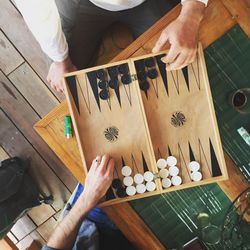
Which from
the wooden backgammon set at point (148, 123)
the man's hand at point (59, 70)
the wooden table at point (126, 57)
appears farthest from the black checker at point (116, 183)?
the man's hand at point (59, 70)

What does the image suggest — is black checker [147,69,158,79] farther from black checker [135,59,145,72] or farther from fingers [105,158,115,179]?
fingers [105,158,115,179]

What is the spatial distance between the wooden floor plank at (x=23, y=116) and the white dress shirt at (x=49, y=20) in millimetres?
740

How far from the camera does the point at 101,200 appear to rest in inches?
56.9

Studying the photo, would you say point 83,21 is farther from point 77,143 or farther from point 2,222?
point 2,222

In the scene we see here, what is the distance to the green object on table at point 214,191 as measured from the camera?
1406 mm

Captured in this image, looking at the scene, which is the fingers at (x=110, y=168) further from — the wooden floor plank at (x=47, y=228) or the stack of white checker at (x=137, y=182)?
the wooden floor plank at (x=47, y=228)

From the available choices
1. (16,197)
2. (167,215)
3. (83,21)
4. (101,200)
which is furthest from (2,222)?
(83,21)

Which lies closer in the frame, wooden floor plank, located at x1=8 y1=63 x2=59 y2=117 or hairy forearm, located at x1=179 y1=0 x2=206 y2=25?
hairy forearm, located at x1=179 y1=0 x2=206 y2=25

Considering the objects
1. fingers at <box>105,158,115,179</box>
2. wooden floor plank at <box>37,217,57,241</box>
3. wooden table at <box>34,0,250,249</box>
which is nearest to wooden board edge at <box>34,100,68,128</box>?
wooden table at <box>34,0,250,249</box>

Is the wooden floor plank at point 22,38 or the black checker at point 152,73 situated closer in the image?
the black checker at point 152,73

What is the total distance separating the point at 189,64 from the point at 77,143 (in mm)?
491

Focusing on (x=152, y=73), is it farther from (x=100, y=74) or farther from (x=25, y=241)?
(x=25, y=241)

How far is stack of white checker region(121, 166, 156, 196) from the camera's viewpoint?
1.39 m

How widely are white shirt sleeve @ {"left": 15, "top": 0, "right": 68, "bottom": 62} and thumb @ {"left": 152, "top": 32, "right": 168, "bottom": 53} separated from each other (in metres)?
0.38
